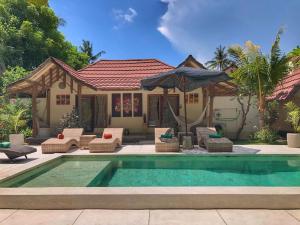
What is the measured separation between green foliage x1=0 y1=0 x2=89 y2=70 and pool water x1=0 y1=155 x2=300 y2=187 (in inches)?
886

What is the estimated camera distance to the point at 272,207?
5.32 metres

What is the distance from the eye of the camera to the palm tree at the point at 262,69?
15219 millimetres

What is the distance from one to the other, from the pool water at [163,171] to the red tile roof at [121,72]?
8132 millimetres

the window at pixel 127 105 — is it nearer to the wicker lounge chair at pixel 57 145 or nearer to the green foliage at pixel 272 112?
the wicker lounge chair at pixel 57 145

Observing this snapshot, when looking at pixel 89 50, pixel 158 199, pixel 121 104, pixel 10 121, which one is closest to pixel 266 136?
pixel 121 104

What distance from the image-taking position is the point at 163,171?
930 cm

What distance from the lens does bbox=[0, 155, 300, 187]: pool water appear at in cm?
772

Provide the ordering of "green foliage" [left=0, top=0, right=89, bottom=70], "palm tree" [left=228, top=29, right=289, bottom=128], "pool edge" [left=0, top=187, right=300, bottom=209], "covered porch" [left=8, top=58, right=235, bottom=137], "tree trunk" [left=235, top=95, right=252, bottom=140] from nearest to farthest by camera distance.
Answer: "pool edge" [left=0, top=187, right=300, bottom=209], "palm tree" [left=228, top=29, right=289, bottom=128], "tree trunk" [left=235, top=95, right=252, bottom=140], "covered porch" [left=8, top=58, right=235, bottom=137], "green foliage" [left=0, top=0, right=89, bottom=70]

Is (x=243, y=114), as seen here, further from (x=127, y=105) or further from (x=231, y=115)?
(x=127, y=105)

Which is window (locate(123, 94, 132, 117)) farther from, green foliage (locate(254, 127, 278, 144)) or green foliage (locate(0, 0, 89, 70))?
green foliage (locate(0, 0, 89, 70))

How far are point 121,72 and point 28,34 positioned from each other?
1526 centimetres

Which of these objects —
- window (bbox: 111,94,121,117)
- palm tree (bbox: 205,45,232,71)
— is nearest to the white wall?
window (bbox: 111,94,121,117)

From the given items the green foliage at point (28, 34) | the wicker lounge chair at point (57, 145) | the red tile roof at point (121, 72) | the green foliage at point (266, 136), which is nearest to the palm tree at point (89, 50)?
the green foliage at point (28, 34)

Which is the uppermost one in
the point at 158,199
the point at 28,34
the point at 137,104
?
the point at 28,34
